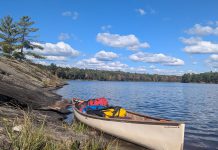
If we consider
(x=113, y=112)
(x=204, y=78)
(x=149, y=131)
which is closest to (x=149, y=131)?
(x=149, y=131)

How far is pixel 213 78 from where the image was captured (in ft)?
591

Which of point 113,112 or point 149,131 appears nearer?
point 149,131

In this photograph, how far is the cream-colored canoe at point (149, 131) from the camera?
998 cm

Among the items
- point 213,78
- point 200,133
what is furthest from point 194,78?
point 200,133

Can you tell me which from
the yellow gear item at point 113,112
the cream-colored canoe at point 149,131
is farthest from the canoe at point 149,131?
the yellow gear item at point 113,112

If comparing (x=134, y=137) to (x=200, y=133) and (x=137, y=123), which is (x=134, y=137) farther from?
(x=200, y=133)

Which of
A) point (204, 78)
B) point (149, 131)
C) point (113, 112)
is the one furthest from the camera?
point (204, 78)

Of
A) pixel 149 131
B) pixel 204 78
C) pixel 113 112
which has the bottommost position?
pixel 149 131

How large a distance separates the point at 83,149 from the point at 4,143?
6.46 ft

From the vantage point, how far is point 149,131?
10.7m

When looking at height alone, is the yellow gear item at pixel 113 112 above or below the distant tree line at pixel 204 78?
below

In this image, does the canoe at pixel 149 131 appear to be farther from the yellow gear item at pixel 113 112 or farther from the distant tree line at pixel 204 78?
the distant tree line at pixel 204 78

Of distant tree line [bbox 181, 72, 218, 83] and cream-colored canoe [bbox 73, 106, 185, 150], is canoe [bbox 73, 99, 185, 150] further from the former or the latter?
distant tree line [bbox 181, 72, 218, 83]

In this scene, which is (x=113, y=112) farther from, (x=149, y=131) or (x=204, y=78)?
(x=204, y=78)
